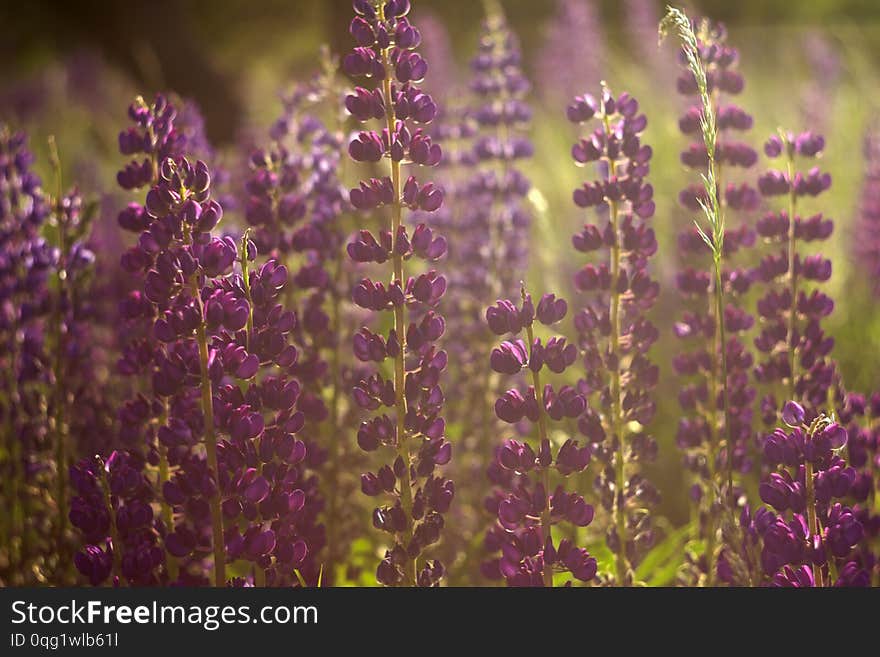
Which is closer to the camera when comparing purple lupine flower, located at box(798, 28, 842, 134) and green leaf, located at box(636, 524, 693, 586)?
green leaf, located at box(636, 524, 693, 586)

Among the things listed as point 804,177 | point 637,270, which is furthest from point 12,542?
point 804,177

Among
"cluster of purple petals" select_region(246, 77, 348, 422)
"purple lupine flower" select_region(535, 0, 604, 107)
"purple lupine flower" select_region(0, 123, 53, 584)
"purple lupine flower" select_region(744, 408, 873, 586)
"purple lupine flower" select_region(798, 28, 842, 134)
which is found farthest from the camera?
"purple lupine flower" select_region(535, 0, 604, 107)

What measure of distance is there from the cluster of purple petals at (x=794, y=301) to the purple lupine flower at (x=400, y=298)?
0.68 meters

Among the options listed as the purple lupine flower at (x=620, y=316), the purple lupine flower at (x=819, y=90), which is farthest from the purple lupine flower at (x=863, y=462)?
the purple lupine flower at (x=819, y=90)

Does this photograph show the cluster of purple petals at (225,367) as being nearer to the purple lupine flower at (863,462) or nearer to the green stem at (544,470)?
the green stem at (544,470)

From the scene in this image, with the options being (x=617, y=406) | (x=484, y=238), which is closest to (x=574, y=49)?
(x=484, y=238)

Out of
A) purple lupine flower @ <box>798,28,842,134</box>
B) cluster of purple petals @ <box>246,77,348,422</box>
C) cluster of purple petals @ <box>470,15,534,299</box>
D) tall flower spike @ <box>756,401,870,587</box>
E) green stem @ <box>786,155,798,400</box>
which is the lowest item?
tall flower spike @ <box>756,401,870,587</box>

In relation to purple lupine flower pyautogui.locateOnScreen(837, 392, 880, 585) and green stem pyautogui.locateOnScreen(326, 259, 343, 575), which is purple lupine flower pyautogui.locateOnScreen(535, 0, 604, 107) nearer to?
green stem pyautogui.locateOnScreen(326, 259, 343, 575)

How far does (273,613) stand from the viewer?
1.39 meters

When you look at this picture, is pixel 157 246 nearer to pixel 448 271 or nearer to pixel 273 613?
pixel 273 613

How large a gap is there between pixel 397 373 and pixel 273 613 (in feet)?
1.29

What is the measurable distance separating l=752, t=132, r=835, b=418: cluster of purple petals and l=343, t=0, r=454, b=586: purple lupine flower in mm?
683

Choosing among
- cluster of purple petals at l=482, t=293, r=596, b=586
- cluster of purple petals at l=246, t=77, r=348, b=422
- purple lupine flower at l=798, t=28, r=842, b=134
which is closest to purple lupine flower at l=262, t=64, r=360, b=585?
cluster of purple petals at l=246, t=77, r=348, b=422

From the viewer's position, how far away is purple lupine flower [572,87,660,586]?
1.66 metres
